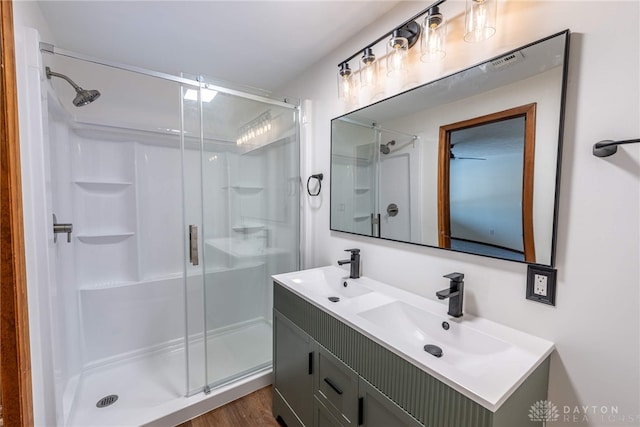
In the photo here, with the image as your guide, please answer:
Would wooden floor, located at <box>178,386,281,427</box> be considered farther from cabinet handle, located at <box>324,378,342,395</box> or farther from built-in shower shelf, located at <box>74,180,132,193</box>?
built-in shower shelf, located at <box>74,180,132,193</box>

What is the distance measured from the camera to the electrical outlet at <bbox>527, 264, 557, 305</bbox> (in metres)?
0.99

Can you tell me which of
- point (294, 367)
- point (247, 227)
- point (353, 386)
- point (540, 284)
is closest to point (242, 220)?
point (247, 227)

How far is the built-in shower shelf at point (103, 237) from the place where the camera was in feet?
7.49

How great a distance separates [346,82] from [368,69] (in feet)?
0.60

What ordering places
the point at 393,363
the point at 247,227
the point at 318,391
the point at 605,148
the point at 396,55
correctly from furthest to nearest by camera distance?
the point at 247,227, the point at 396,55, the point at 318,391, the point at 393,363, the point at 605,148

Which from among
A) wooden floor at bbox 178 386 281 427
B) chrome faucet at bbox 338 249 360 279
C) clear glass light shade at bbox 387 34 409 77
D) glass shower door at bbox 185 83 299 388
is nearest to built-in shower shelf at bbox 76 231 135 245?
glass shower door at bbox 185 83 299 388

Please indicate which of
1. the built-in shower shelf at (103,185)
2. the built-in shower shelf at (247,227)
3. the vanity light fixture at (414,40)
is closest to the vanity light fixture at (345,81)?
the vanity light fixture at (414,40)

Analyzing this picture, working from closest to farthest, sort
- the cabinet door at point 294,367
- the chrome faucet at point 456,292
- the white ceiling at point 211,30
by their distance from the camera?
the chrome faucet at point 456,292 < the cabinet door at point 294,367 < the white ceiling at point 211,30

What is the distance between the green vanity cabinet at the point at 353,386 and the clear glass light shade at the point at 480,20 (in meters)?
1.32

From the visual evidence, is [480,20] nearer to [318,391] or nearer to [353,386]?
[353,386]

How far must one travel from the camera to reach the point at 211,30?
1775 mm

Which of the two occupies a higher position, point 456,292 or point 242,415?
point 456,292

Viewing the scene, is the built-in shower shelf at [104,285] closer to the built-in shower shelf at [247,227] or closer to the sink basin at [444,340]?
the built-in shower shelf at [247,227]

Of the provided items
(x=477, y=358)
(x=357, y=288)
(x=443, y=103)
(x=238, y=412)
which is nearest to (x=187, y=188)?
(x=357, y=288)
